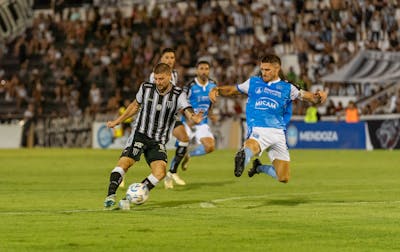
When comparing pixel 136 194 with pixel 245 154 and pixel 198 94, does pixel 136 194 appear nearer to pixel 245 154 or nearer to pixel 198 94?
pixel 245 154

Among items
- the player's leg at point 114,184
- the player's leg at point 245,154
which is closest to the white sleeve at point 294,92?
the player's leg at point 245,154

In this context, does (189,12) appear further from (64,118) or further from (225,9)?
(64,118)

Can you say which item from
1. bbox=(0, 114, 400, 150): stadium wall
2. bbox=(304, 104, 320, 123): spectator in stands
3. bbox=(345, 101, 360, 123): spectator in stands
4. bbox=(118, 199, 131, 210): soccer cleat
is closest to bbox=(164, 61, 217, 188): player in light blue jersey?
bbox=(118, 199, 131, 210): soccer cleat

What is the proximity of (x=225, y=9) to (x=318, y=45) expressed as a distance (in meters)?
5.70

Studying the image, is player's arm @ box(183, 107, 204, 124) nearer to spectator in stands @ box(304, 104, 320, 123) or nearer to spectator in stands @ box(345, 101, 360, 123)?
spectator in stands @ box(345, 101, 360, 123)

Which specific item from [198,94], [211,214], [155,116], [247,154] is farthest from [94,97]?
[211,214]

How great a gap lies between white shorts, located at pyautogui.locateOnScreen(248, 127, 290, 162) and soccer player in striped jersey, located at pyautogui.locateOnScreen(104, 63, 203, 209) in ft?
4.13

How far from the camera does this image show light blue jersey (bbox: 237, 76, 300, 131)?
1495cm

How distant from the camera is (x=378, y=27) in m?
41.8

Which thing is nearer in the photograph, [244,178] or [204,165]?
[244,178]

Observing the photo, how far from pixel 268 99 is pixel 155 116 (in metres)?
1.77

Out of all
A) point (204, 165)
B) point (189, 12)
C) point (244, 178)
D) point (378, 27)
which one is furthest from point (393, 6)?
point (244, 178)

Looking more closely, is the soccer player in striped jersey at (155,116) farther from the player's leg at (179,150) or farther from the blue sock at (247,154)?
the player's leg at (179,150)

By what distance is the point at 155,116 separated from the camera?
47.1 feet
